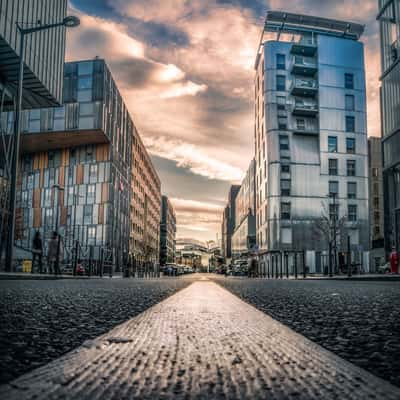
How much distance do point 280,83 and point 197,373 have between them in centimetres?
5735

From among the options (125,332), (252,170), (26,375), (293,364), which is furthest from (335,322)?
(252,170)

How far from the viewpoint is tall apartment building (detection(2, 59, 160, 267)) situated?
50.5 meters

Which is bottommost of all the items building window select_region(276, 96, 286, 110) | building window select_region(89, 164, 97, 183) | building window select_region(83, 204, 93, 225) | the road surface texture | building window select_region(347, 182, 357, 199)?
the road surface texture

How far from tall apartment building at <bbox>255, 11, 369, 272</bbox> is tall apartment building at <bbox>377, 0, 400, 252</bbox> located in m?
21.8

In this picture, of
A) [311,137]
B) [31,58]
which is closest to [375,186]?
[311,137]

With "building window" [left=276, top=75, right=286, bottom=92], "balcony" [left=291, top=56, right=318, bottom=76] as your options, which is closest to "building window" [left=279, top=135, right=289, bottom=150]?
"building window" [left=276, top=75, right=286, bottom=92]

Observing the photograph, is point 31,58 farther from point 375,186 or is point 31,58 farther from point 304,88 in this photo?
point 375,186

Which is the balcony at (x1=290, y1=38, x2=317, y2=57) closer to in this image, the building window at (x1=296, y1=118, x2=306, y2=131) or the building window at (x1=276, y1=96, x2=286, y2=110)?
the building window at (x1=276, y1=96, x2=286, y2=110)

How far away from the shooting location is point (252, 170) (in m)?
66.8

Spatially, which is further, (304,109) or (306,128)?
(306,128)

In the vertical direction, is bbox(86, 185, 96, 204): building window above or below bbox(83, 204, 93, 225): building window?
above

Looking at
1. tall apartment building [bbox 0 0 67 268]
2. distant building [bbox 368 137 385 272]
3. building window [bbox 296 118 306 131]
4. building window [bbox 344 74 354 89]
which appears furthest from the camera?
distant building [bbox 368 137 385 272]

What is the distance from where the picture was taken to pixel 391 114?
2811cm

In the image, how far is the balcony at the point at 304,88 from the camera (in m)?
53.3
